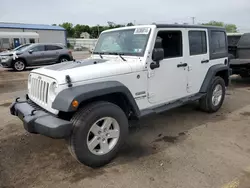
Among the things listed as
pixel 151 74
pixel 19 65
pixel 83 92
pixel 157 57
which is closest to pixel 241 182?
pixel 151 74

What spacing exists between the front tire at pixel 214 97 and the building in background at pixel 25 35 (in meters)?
32.0

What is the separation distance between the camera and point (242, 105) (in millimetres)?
6301

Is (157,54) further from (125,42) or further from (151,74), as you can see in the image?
(125,42)

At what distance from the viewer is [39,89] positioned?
11.4 ft

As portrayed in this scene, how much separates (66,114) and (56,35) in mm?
41157

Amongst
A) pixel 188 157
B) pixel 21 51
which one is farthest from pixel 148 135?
pixel 21 51

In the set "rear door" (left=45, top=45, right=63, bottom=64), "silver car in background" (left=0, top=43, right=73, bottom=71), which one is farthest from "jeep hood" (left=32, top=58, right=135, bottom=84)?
"rear door" (left=45, top=45, right=63, bottom=64)

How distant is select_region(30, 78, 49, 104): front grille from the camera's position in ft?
10.8

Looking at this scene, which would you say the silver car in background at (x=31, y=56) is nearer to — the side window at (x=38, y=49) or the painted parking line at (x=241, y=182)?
the side window at (x=38, y=49)

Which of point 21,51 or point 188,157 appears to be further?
point 21,51

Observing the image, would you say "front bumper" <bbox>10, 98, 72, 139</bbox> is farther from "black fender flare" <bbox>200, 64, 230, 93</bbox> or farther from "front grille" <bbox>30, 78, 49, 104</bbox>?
"black fender flare" <bbox>200, 64, 230, 93</bbox>

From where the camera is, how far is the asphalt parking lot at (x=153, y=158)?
2.99 metres

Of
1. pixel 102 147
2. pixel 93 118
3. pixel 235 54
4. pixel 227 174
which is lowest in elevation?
pixel 227 174

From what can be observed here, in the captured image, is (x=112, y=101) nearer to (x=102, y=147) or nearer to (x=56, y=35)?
(x=102, y=147)
